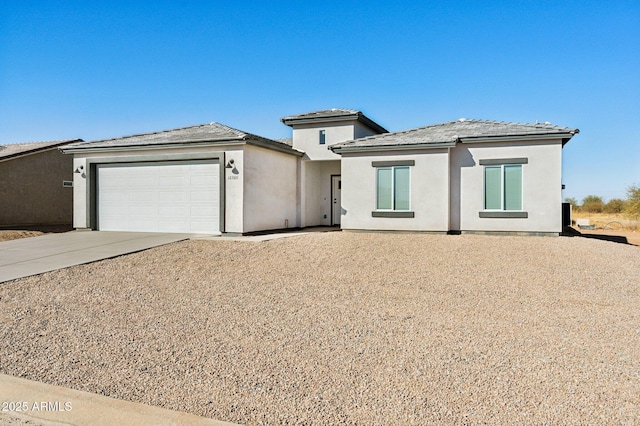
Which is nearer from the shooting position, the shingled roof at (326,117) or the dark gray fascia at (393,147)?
the dark gray fascia at (393,147)

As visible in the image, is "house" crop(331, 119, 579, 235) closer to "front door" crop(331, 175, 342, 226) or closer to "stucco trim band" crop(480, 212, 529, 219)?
"stucco trim band" crop(480, 212, 529, 219)

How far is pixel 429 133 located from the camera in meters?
15.8

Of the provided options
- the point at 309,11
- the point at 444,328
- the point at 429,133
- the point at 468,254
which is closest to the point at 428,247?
the point at 468,254

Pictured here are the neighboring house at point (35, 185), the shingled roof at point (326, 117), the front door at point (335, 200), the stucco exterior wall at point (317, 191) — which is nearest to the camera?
the shingled roof at point (326, 117)

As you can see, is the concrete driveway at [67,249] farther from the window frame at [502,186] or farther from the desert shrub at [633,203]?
the desert shrub at [633,203]

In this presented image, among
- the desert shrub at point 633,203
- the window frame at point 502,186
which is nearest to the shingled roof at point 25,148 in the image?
the window frame at point 502,186

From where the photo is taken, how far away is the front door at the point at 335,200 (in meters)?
20.3

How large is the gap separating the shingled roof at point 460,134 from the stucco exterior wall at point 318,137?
2449mm

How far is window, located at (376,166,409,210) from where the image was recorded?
49.9 feet

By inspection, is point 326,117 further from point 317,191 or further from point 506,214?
point 506,214

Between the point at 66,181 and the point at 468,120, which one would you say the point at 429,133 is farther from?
the point at 66,181

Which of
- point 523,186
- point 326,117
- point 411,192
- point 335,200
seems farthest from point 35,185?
point 523,186

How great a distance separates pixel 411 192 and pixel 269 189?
5391 millimetres

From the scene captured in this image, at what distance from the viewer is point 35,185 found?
2289 centimetres
